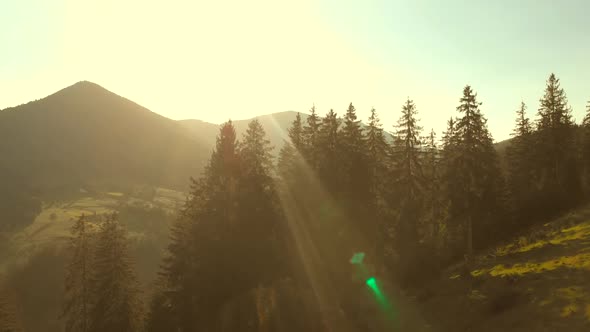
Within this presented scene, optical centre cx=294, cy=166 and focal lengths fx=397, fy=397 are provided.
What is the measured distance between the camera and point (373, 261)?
1304 inches

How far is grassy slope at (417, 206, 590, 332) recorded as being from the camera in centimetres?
1677

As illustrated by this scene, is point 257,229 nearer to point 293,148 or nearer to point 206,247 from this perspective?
point 206,247

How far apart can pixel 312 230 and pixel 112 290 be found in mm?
20706

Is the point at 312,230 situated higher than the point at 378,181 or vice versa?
the point at 378,181

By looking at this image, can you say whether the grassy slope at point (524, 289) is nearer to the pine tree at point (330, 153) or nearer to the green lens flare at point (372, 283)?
the green lens flare at point (372, 283)

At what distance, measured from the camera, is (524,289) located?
2003 cm

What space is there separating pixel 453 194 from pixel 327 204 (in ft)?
37.6

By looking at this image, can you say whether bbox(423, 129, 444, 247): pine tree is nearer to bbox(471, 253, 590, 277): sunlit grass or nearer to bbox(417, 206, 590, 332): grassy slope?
bbox(417, 206, 590, 332): grassy slope

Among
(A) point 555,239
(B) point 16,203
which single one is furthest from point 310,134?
(B) point 16,203

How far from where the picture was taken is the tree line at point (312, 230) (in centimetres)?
2734

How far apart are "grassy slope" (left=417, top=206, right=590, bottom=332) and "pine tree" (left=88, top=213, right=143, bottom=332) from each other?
27.7 meters

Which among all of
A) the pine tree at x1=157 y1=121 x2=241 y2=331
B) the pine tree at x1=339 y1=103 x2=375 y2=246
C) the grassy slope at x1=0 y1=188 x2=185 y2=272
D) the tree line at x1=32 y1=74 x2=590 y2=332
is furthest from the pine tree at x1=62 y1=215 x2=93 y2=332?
the grassy slope at x1=0 y1=188 x2=185 y2=272

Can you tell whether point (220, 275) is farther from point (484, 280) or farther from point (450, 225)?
point (450, 225)

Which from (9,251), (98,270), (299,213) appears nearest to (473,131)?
(299,213)
